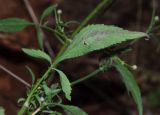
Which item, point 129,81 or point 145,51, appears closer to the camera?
point 129,81

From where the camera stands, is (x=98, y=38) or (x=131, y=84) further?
(x=131, y=84)

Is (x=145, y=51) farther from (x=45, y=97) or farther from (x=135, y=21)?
(x=45, y=97)

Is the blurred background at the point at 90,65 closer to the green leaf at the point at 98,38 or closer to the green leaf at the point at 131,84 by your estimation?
the green leaf at the point at 131,84

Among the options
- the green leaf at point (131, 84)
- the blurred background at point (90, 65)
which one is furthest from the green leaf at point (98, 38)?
the blurred background at point (90, 65)

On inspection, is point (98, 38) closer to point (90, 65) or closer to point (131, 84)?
point (131, 84)

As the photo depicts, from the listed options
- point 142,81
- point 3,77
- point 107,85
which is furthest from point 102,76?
point 3,77

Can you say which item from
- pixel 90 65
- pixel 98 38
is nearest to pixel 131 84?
pixel 98 38
